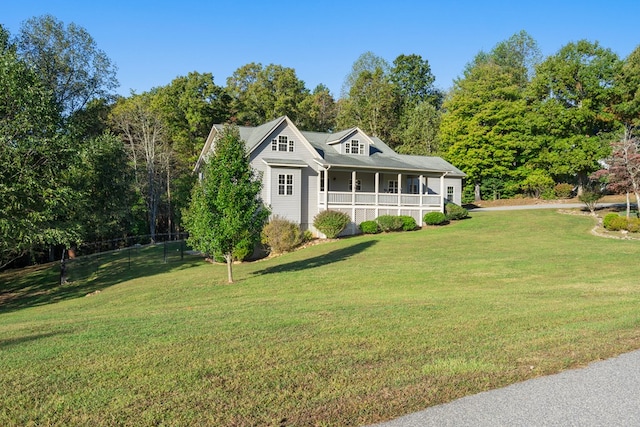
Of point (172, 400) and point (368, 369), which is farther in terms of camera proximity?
point (368, 369)

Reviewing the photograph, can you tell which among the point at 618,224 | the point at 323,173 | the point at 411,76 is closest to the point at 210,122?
the point at 323,173

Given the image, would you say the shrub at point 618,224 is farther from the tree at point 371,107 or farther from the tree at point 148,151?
the tree at point 371,107

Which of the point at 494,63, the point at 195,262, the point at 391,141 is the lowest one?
the point at 195,262

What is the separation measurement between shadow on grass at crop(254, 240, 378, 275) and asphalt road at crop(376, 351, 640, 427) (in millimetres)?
14205

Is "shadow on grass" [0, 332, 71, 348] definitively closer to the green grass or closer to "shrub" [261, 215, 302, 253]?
the green grass

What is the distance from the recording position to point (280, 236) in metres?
25.8

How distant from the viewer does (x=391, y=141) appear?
56.7 m

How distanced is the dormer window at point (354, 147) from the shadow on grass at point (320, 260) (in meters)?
9.74

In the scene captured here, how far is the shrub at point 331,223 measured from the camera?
89.0 feet

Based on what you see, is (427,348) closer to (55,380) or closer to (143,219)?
(55,380)

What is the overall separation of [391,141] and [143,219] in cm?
2901

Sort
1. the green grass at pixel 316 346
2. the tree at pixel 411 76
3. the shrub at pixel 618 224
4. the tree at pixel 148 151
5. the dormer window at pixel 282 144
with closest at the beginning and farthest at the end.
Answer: the green grass at pixel 316 346 → the shrub at pixel 618 224 → the dormer window at pixel 282 144 → the tree at pixel 148 151 → the tree at pixel 411 76

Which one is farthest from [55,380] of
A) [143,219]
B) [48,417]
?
[143,219]

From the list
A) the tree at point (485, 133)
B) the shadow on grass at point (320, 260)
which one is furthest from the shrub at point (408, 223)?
the tree at point (485, 133)
